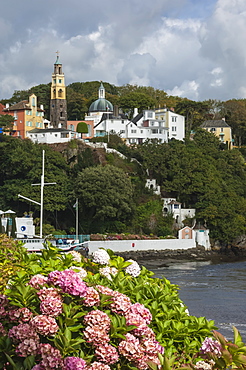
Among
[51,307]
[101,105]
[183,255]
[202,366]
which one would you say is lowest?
[183,255]

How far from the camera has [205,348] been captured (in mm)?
7914

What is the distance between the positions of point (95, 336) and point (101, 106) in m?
84.3

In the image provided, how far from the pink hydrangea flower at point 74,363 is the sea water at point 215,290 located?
8669 mm

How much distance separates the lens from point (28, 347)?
767cm

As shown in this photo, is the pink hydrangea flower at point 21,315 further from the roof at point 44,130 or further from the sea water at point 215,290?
the roof at point 44,130

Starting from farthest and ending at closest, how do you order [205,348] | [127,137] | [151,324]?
[127,137], [151,324], [205,348]

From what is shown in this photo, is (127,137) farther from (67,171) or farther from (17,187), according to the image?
(17,187)

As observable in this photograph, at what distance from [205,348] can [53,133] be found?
6981 cm

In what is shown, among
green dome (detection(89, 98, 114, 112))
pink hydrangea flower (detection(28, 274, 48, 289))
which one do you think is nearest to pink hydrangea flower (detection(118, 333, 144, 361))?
pink hydrangea flower (detection(28, 274, 48, 289))

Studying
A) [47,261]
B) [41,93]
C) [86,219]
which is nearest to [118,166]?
[86,219]

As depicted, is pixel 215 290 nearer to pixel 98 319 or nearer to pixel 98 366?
pixel 98 319

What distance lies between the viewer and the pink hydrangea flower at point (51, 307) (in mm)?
7734

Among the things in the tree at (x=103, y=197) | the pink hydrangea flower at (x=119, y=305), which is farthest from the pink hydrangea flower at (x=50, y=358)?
the tree at (x=103, y=197)

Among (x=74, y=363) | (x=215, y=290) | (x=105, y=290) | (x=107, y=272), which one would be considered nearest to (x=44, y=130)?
(x=215, y=290)
